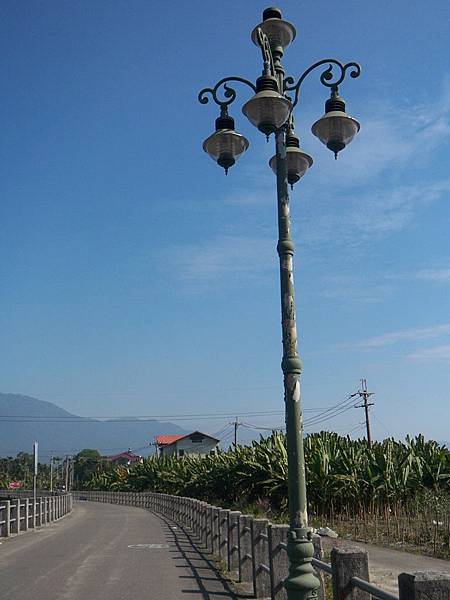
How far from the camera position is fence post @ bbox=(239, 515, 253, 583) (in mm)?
10945

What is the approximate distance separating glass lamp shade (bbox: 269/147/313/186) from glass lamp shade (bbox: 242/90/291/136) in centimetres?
127

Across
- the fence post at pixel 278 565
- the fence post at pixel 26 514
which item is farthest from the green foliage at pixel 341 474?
the fence post at pixel 278 565

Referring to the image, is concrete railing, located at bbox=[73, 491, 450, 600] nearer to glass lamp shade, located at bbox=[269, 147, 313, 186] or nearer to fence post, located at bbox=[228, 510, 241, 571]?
fence post, located at bbox=[228, 510, 241, 571]

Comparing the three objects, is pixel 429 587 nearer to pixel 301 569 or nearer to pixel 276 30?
pixel 301 569

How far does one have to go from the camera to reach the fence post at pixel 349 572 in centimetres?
518

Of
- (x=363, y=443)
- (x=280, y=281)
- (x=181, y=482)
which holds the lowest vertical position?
(x=181, y=482)

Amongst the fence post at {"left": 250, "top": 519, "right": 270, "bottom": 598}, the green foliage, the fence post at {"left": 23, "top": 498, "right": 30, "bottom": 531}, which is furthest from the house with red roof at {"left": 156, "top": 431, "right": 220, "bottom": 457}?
the fence post at {"left": 250, "top": 519, "right": 270, "bottom": 598}

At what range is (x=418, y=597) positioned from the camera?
3.92m

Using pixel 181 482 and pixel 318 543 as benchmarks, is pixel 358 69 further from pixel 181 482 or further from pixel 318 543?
pixel 181 482

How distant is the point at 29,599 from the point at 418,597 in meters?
7.97

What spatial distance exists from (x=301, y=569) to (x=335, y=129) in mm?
4622

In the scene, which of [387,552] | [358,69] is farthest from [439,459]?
[358,69]

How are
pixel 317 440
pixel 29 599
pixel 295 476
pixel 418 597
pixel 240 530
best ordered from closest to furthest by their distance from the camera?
pixel 418 597
pixel 295 476
pixel 29 599
pixel 240 530
pixel 317 440

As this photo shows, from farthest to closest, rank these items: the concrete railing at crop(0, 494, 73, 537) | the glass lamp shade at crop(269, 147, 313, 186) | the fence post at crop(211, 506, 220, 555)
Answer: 1. the concrete railing at crop(0, 494, 73, 537)
2. the fence post at crop(211, 506, 220, 555)
3. the glass lamp shade at crop(269, 147, 313, 186)
